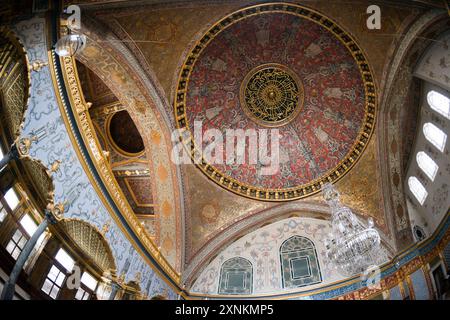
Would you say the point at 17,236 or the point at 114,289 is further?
the point at 114,289

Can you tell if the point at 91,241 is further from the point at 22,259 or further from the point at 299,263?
the point at 299,263

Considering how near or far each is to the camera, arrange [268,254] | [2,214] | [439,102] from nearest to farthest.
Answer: [2,214] → [439,102] → [268,254]

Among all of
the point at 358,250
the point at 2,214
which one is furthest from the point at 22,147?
the point at 358,250

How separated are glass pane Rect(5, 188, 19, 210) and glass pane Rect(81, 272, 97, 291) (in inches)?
89.3

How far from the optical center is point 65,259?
21.7 feet

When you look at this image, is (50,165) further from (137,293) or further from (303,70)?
(303,70)

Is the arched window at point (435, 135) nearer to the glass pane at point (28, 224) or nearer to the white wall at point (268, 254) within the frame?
the white wall at point (268, 254)

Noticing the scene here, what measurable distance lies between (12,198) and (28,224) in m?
0.55

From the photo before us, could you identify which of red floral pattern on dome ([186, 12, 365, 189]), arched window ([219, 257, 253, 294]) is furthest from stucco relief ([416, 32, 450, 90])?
arched window ([219, 257, 253, 294])

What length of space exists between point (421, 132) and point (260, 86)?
5.31 metres

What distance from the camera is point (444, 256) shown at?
7.57 meters

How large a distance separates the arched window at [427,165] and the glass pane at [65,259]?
8997mm

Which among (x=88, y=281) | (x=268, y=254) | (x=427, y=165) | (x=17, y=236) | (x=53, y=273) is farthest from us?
(x=268, y=254)
